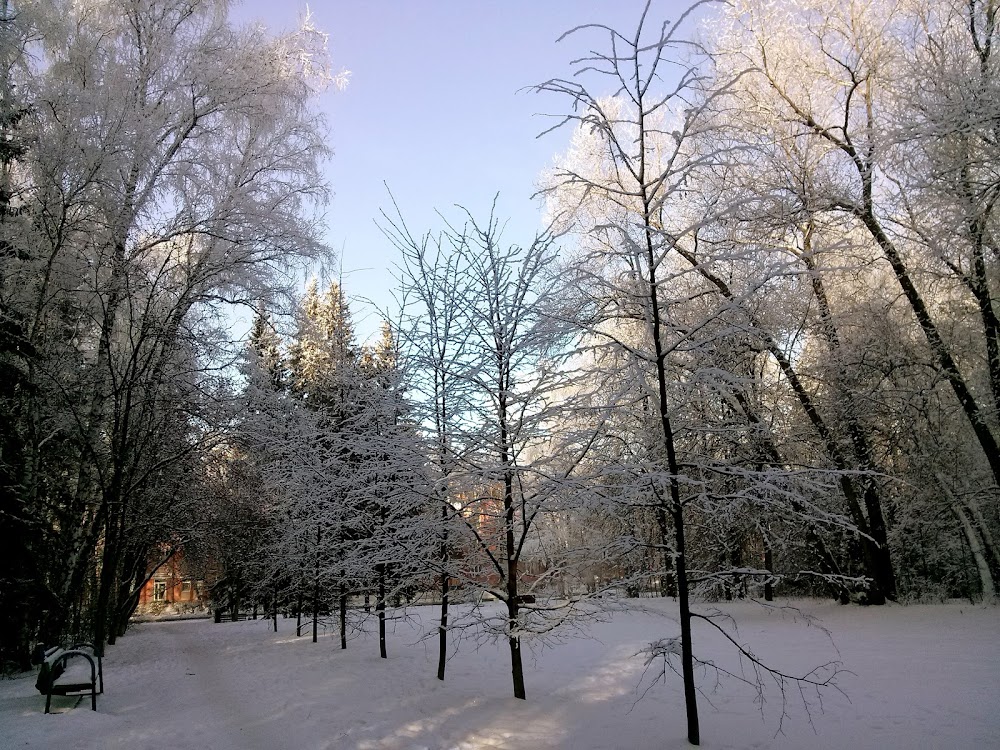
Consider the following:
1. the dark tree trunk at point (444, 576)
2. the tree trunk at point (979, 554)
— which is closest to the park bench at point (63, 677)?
the dark tree trunk at point (444, 576)

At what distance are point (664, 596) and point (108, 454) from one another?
1824cm

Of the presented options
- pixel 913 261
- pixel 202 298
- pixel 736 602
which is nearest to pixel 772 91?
pixel 913 261

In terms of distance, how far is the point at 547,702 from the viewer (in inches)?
268

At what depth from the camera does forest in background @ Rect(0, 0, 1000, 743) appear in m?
5.80

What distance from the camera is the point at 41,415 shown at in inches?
406

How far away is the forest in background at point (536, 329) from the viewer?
5797 mm

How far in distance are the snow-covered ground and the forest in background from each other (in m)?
0.81

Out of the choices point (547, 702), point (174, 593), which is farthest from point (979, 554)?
point (174, 593)

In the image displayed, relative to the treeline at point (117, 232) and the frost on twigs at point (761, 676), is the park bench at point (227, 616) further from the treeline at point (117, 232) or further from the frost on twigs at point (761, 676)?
the frost on twigs at point (761, 676)

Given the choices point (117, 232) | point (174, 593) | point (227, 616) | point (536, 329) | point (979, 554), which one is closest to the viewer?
point (536, 329)

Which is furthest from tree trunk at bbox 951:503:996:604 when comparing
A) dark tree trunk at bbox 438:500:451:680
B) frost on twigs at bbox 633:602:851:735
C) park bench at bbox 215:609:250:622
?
park bench at bbox 215:609:250:622

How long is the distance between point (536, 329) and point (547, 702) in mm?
4119

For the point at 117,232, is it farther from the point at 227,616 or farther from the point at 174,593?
the point at 174,593

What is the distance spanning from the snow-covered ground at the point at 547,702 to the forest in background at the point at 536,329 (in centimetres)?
81
